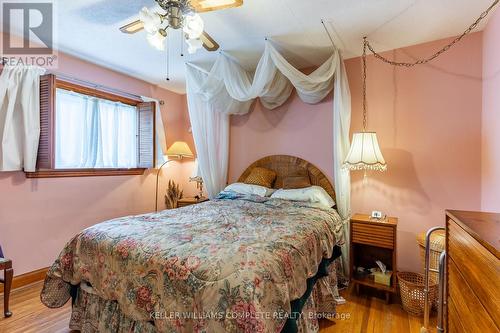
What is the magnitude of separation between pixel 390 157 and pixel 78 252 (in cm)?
296

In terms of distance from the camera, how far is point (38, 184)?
2.74 m

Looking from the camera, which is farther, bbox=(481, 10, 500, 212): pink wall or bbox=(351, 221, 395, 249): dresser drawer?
bbox=(351, 221, 395, 249): dresser drawer

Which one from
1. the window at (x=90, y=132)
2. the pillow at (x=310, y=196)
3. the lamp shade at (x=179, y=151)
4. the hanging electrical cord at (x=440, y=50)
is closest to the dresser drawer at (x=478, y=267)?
the pillow at (x=310, y=196)

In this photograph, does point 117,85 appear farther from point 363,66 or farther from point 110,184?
point 363,66

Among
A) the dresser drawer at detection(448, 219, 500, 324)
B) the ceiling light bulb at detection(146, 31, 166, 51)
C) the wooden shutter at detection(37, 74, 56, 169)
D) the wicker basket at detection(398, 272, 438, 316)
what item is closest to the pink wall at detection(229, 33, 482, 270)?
the wicker basket at detection(398, 272, 438, 316)

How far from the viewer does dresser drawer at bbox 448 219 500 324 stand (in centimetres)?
83

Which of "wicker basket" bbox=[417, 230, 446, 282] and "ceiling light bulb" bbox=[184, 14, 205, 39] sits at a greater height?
"ceiling light bulb" bbox=[184, 14, 205, 39]

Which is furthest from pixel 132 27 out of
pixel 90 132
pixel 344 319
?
pixel 344 319

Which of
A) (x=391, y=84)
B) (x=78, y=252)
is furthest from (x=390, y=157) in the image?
(x=78, y=252)

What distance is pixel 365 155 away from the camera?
245cm

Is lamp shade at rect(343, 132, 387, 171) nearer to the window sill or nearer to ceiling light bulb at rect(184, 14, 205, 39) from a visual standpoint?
ceiling light bulb at rect(184, 14, 205, 39)

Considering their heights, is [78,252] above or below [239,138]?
below

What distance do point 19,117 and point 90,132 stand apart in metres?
Result: 0.76

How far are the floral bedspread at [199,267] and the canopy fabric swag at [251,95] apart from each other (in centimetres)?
100
